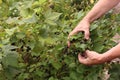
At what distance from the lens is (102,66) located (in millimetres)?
2361

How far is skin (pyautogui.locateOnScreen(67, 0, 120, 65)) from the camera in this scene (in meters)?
2.02

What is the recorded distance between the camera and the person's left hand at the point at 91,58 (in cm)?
207

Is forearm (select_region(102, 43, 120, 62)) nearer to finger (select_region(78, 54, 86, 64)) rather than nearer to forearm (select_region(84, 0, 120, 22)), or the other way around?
finger (select_region(78, 54, 86, 64))

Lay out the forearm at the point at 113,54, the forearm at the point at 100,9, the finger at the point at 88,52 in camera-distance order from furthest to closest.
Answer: the forearm at the point at 100,9 < the finger at the point at 88,52 < the forearm at the point at 113,54

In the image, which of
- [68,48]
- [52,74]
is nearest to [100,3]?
[68,48]

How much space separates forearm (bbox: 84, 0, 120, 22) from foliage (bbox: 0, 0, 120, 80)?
6 cm

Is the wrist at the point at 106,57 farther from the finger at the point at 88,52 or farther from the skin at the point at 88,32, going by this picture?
the finger at the point at 88,52

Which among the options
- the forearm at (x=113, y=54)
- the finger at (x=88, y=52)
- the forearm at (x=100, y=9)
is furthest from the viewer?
the forearm at (x=100, y=9)

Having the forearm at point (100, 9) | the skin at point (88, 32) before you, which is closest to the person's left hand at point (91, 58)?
the skin at point (88, 32)

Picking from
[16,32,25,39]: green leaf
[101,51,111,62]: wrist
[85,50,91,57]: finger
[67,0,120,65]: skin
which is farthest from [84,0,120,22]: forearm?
[16,32,25,39]: green leaf

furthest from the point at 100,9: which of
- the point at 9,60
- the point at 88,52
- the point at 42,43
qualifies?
the point at 9,60

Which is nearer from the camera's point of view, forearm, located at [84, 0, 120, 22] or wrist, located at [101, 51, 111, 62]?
wrist, located at [101, 51, 111, 62]

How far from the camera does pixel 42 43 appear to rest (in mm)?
2119

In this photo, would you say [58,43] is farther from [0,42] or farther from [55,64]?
[0,42]
